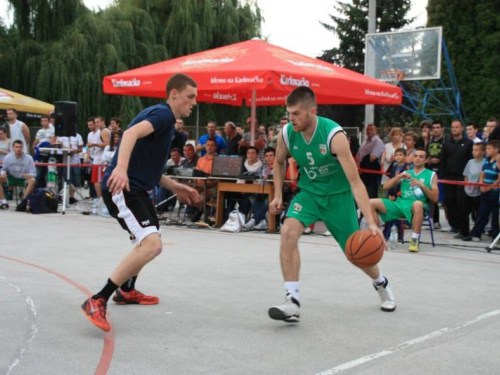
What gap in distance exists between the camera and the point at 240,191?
12.5 meters

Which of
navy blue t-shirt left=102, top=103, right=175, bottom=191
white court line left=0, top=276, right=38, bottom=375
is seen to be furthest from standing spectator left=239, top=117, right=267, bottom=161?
navy blue t-shirt left=102, top=103, right=175, bottom=191

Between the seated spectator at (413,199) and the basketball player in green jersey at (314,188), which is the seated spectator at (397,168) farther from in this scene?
the basketball player in green jersey at (314,188)

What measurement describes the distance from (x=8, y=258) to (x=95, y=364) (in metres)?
4.76

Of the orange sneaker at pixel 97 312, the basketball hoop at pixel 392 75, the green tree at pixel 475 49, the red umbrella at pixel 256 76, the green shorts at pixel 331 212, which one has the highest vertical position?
the green tree at pixel 475 49

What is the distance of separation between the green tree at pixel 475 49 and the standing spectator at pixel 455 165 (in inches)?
955

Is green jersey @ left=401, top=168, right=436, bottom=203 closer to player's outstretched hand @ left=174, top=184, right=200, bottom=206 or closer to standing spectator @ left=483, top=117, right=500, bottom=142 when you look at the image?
standing spectator @ left=483, top=117, right=500, bottom=142

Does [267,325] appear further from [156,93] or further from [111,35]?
[111,35]

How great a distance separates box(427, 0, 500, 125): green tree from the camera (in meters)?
35.8

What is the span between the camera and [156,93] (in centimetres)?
1456

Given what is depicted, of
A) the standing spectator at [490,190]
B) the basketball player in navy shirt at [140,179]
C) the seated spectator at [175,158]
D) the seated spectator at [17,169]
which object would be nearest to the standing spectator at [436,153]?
the standing spectator at [490,190]

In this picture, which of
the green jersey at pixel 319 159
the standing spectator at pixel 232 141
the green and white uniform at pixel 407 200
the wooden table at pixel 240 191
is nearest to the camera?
the green jersey at pixel 319 159

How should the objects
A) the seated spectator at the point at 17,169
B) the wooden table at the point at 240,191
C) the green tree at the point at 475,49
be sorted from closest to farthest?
the wooden table at the point at 240,191 < the seated spectator at the point at 17,169 < the green tree at the point at 475,49

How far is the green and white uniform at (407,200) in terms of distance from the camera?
1038 cm

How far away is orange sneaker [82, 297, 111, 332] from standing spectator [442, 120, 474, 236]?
843 cm
